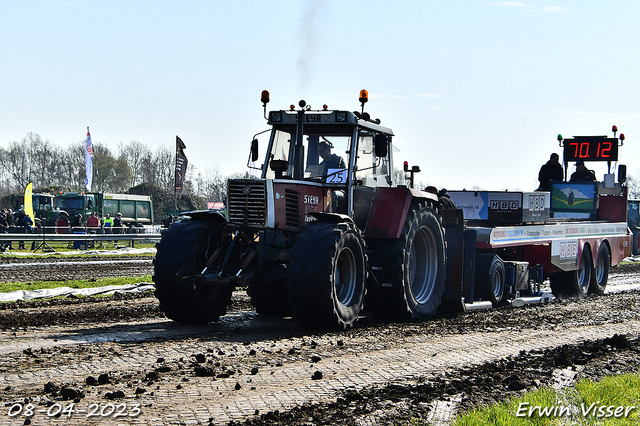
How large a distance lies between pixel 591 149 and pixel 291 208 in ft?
39.9

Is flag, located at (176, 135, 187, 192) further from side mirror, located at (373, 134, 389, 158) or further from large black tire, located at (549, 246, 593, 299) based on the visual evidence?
side mirror, located at (373, 134, 389, 158)

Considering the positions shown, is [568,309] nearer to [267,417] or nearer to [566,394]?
[566,394]

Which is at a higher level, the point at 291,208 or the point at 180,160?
the point at 180,160

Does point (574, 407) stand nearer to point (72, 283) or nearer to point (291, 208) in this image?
point (291, 208)

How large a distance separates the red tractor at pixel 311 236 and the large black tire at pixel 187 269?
1 centimetres

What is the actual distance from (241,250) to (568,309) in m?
6.59

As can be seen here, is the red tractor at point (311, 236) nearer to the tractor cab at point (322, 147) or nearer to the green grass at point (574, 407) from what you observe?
the tractor cab at point (322, 147)

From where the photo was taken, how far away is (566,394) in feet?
20.0

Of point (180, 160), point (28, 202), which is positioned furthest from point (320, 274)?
point (180, 160)

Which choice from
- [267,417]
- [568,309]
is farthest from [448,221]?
[267,417]

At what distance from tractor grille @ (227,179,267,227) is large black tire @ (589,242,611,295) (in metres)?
Result: 10.5

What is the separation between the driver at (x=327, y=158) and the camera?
1034 centimetres

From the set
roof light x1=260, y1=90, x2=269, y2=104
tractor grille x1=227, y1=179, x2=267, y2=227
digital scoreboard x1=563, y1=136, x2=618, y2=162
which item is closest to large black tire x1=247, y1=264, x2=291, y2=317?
tractor grille x1=227, y1=179, x2=267, y2=227

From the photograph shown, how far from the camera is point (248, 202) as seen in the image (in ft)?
31.3
